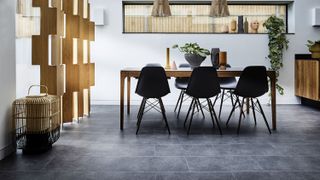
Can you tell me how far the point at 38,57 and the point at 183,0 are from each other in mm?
4314

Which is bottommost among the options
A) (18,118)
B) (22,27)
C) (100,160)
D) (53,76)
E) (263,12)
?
(100,160)

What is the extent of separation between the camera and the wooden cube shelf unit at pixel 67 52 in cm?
404

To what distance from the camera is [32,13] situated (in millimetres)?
4406

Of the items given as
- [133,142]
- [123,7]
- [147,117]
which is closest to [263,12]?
[123,7]

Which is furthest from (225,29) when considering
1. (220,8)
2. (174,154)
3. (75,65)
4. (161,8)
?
(174,154)

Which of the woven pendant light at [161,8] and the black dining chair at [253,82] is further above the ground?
the woven pendant light at [161,8]

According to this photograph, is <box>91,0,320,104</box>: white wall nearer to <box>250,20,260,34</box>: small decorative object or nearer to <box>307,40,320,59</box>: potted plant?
<box>250,20,260,34</box>: small decorative object

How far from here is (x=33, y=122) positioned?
355 centimetres

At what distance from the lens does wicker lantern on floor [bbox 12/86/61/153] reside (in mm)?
3545

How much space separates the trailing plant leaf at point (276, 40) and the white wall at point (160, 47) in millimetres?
155

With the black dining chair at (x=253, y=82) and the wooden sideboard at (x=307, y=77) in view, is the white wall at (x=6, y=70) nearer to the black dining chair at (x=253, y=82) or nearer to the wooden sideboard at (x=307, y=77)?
the black dining chair at (x=253, y=82)

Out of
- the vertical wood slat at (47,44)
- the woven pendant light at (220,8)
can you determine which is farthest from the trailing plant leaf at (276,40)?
the vertical wood slat at (47,44)

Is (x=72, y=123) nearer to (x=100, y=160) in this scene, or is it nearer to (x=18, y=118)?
(x=18, y=118)

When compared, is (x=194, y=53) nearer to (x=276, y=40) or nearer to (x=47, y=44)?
(x=47, y=44)
